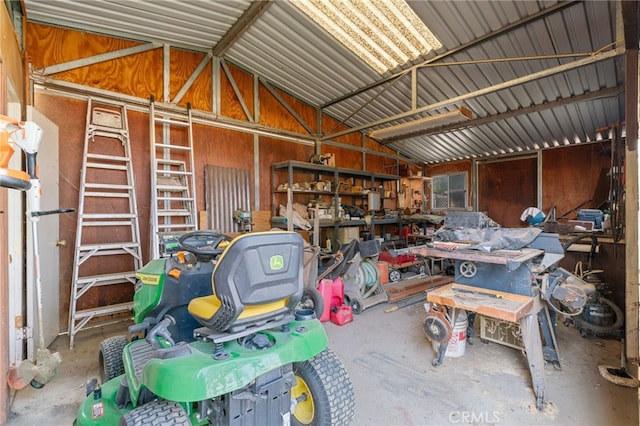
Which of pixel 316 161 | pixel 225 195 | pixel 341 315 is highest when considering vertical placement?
pixel 316 161

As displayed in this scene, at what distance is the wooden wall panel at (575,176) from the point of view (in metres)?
5.49

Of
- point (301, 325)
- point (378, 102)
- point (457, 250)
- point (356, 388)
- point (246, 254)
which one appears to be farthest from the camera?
point (378, 102)

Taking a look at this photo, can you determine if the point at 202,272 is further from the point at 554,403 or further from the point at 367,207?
the point at 367,207

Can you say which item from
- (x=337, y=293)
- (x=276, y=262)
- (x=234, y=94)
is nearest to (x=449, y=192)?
(x=337, y=293)

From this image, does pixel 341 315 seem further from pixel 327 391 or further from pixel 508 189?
pixel 508 189

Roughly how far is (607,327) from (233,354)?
3.71 meters

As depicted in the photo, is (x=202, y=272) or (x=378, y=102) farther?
(x=378, y=102)

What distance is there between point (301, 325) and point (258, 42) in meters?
3.83

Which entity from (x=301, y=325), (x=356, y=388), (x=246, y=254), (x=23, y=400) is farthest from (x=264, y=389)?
(x=23, y=400)

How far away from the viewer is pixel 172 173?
3785 mm

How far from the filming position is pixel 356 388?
2.27 m

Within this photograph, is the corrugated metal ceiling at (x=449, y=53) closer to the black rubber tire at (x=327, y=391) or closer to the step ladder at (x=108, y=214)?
the step ladder at (x=108, y=214)

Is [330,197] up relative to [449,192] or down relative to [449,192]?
down

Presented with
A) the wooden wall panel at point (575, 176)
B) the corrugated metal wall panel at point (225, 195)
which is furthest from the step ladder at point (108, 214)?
the wooden wall panel at point (575, 176)
